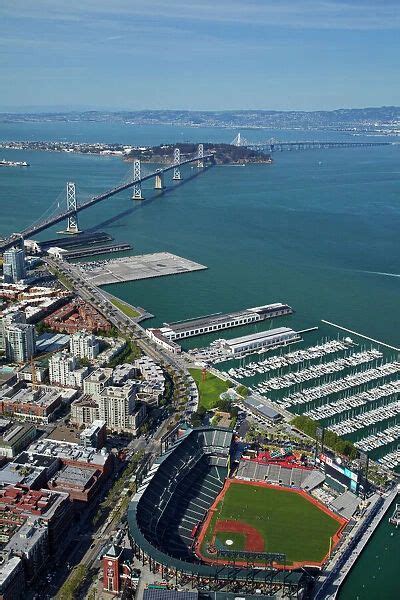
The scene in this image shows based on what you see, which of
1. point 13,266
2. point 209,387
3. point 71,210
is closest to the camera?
point 209,387

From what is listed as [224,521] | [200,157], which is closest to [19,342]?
[224,521]

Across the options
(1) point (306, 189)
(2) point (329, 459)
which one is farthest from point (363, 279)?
(1) point (306, 189)

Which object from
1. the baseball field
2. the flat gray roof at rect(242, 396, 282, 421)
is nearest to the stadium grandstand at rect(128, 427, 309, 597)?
the baseball field

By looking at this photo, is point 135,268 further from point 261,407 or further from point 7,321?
point 261,407

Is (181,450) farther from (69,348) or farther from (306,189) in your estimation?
(306,189)

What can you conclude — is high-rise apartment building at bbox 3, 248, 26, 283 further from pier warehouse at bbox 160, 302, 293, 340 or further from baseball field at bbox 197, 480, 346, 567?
baseball field at bbox 197, 480, 346, 567
